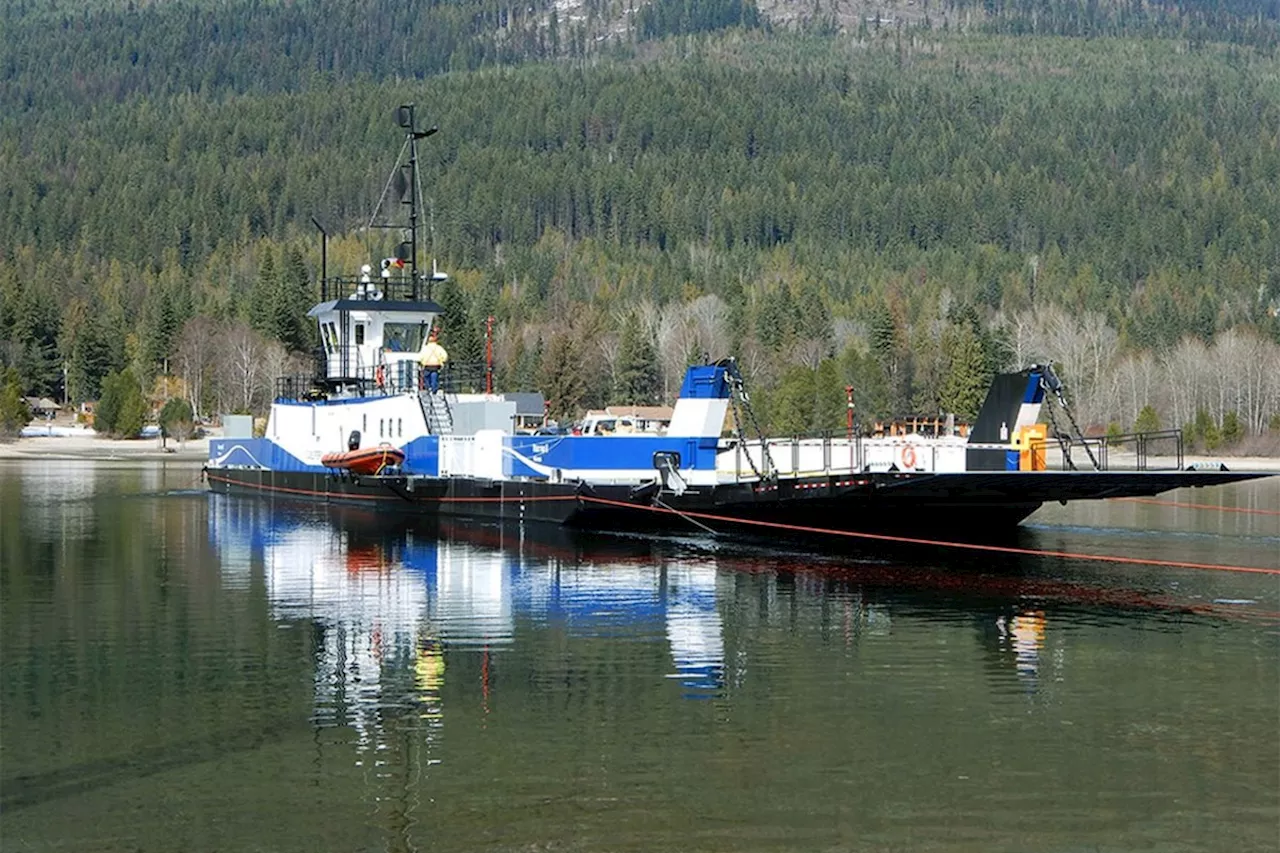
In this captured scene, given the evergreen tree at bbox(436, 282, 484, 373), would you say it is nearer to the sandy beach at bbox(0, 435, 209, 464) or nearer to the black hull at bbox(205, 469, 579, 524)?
the sandy beach at bbox(0, 435, 209, 464)

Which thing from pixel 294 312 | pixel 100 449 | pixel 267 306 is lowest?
pixel 100 449

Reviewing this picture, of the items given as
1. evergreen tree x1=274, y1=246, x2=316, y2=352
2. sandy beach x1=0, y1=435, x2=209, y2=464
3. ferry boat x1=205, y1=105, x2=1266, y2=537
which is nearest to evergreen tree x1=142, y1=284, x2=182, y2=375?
evergreen tree x1=274, y1=246, x2=316, y2=352

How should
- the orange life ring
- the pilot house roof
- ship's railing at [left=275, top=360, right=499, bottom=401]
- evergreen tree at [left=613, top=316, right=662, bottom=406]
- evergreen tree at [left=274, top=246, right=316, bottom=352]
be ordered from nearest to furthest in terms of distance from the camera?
the orange life ring
ship's railing at [left=275, top=360, right=499, bottom=401]
the pilot house roof
evergreen tree at [left=613, top=316, right=662, bottom=406]
evergreen tree at [left=274, top=246, right=316, bottom=352]

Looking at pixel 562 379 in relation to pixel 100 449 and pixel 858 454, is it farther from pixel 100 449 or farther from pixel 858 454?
pixel 858 454

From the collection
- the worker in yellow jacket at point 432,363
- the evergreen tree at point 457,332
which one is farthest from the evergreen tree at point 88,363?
the worker in yellow jacket at point 432,363

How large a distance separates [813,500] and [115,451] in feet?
309

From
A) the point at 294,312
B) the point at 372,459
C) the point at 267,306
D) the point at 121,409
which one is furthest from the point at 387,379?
the point at 267,306

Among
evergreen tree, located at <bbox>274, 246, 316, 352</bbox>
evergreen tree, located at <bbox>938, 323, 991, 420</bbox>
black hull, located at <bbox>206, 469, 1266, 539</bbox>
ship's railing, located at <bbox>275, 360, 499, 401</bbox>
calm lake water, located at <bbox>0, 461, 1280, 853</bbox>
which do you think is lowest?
calm lake water, located at <bbox>0, 461, 1280, 853</bbox>

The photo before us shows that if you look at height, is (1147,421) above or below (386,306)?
below

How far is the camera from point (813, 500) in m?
42.2

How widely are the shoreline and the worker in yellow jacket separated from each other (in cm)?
5374

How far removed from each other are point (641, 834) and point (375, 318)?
144ft

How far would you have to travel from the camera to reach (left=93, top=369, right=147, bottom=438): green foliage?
441 ft

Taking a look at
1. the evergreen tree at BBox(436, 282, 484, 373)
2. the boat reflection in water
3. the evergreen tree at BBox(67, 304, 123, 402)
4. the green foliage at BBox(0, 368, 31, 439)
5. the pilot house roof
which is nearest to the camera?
the boat reflection in water
